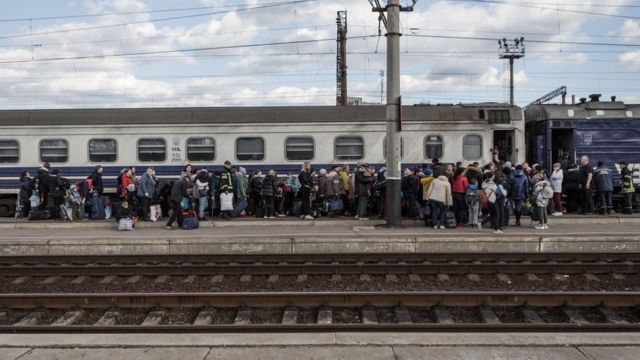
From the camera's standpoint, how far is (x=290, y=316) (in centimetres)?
802

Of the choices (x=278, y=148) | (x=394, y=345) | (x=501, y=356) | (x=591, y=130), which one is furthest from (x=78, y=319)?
(x=591, y=130)

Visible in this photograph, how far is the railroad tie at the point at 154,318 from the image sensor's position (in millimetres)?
7914

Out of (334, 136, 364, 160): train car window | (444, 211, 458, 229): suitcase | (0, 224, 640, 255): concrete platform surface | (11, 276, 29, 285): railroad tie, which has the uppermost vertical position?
(334, 136, 364, 160): train car window

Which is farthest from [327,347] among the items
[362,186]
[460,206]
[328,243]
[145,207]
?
[145,207]

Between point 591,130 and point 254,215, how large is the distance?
11.3 metres

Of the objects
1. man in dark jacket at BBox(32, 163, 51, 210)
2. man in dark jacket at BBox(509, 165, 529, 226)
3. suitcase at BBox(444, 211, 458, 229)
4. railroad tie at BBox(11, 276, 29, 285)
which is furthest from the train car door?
railroad tie at BBox(11, 276, 29, 285)

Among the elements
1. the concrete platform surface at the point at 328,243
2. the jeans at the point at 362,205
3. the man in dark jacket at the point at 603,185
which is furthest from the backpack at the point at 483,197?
the man in dark jacket at the point at 603,185

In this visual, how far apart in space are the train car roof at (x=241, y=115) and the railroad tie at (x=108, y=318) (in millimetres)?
11884

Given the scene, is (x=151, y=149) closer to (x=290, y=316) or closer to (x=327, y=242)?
(x=327, y=242)

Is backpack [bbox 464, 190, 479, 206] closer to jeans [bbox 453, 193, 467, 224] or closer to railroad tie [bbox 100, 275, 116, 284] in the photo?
jeans [bbox 453, 193, 467, 224]

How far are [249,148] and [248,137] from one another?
365 millimetres

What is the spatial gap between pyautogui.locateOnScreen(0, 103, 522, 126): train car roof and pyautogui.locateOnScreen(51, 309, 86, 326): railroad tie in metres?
11.9

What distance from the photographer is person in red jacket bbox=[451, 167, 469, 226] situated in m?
15.6

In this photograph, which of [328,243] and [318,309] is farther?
Answer: [328,243]
